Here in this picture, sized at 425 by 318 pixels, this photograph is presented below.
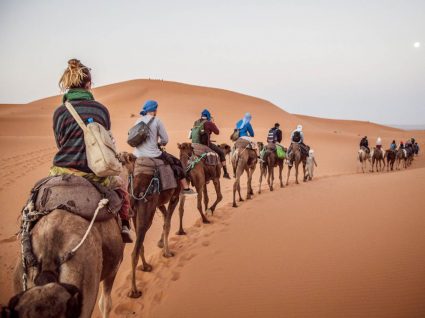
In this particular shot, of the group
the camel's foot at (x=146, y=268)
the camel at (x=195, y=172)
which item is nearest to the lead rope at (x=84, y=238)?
the camel's foot at (x=146, y=268)

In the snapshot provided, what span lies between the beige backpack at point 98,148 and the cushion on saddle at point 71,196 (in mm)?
277

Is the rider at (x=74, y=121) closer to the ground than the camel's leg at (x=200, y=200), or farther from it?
farther from it

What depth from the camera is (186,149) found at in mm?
8203

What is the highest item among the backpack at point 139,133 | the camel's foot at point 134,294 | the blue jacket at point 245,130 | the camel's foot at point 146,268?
the blue jacket at point 245,130

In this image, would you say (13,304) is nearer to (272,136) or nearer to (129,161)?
(129,161)

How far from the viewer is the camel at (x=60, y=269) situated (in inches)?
83.3

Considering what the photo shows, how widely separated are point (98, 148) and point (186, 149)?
530cm

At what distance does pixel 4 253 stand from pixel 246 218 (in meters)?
5.96

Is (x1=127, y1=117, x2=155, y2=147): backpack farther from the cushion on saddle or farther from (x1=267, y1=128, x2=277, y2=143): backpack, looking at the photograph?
(x1=267, y1=128, x2=277, y2=143): backpack

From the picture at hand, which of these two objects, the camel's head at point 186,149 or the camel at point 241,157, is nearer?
the camel's head at point 186,149

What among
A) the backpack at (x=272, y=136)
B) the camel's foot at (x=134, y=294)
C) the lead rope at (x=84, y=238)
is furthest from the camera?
the backpack at (x=272, y=136)

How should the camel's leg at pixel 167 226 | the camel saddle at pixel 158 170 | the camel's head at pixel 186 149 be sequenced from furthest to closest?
the camel's head at pixel 186 149 → the camel's leg at pixel 167 226 → the camel saddle at pixel 158 170

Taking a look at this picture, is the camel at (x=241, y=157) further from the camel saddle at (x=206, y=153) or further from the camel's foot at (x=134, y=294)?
the camel's foot at (x=134, y=294)

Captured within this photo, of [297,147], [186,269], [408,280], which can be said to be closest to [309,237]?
[408,280]
